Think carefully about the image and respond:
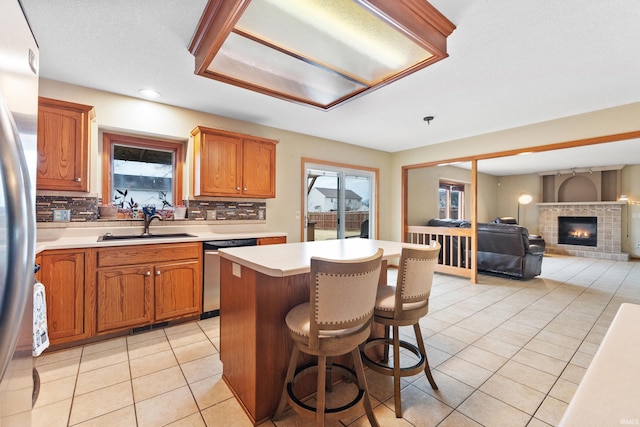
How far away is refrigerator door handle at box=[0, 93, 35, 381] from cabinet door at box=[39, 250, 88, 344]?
7.03 ft

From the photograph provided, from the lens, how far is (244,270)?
1.66 meters

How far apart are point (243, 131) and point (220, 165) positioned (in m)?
0.77

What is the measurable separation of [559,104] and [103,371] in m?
5.14

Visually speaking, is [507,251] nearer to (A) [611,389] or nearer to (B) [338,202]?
(B) [338,202]

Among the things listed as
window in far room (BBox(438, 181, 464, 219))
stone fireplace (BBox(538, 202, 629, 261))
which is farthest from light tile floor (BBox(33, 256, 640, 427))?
stone fireplace (BBox(538, 202, 629, 261))

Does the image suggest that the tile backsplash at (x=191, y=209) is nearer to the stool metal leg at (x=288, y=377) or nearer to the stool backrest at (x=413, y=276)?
the stool metal leg at (x=288, y=377)

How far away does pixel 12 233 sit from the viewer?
64cm

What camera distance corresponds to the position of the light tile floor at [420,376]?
1.62 meters

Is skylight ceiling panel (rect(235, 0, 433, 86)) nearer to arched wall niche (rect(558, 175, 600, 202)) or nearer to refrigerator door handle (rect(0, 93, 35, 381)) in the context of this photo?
refrigerator door handle (rect(0, 93, 35, 381))

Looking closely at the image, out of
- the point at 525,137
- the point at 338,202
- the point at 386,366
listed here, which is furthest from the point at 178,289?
the point at 525,137

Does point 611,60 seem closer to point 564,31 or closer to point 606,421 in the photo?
point 564,31

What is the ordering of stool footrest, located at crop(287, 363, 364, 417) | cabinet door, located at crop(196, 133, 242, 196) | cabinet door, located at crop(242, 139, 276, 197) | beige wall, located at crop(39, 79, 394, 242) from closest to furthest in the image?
stool footrest, located at crop(287, 363, 364, 417)
beige wall, located at crop(39, 79, 394, 242)
cabinet door, located at crop(196, 133, 242, 196)
cabinet door, located at crop(242, 139, 276, 197)

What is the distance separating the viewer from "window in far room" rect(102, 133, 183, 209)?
3.14m

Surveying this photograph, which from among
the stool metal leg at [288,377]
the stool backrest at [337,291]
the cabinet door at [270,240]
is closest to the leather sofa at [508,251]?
the cabinet door at [270,240]
